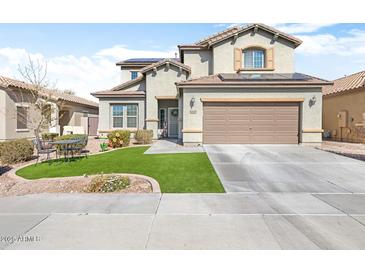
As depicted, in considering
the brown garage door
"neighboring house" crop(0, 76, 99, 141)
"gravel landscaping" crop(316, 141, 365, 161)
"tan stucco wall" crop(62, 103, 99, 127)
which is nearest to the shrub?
the brown garage door

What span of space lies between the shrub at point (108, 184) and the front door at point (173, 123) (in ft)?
44.4

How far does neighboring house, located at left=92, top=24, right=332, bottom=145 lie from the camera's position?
1502cm

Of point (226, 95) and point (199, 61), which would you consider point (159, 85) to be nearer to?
point (199, 61)

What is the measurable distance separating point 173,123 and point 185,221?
53.7ft

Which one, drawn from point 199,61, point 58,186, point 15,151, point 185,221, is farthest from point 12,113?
point 185,221

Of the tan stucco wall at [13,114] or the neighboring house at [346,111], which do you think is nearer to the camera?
the tan stucco wall at [13,114]

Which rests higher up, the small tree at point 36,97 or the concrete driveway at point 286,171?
the small tree at point 36,97

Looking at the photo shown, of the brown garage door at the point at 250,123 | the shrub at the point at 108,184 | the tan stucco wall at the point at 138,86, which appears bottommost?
the shrub at the point at 108,184

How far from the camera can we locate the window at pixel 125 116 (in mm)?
20516

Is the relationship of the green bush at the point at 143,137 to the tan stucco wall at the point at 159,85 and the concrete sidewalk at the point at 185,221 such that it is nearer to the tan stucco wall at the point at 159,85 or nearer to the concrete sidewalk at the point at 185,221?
the tan stucco wall at the point at 159,85

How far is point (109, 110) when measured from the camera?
2055 cm

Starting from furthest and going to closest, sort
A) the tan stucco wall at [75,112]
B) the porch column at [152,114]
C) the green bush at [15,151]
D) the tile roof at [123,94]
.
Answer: the tan stucco wall at [75,112]
the tile roof at [123,94]
the porch column at [152,114]
the green bush at [15,151]

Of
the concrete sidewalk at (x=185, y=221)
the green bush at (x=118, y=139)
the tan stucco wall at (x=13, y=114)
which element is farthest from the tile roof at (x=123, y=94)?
the concrete sidewalk at (x=185, y=221)

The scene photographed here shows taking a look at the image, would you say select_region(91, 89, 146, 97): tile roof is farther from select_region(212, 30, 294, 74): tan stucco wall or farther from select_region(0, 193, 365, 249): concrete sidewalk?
select_region(0, 193, 365, 249): concrete sidewalk
